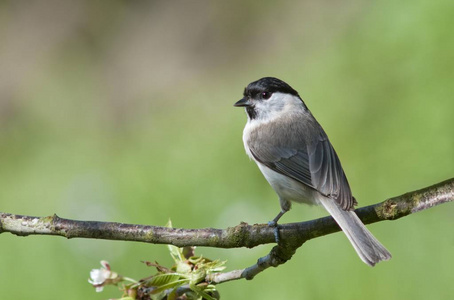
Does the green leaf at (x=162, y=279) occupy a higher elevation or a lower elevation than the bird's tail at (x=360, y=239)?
higher

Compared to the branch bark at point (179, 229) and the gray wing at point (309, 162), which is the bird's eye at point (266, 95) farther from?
the branch bark at point (179, 229)

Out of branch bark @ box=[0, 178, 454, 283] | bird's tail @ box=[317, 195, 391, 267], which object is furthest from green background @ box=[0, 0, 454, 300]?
branch bark @ box=[0, 178, 454, 283]

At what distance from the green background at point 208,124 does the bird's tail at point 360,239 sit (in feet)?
2.85

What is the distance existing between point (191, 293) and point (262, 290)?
5.36 feet

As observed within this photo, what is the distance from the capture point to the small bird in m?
2.16

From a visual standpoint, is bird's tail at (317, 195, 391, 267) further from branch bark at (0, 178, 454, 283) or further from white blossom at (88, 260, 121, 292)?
white blossom at (88, 260, 121, 292)

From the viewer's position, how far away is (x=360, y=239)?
2.13 meters

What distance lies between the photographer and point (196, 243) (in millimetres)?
1880

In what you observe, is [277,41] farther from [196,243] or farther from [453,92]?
[196,243]

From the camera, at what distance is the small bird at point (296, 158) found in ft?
7.09

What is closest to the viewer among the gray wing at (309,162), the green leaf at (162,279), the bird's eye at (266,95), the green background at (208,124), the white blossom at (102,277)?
the green leaf at (162,279)

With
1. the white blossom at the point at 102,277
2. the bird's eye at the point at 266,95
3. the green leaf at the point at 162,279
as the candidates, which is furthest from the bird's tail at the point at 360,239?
the bird's eye at the point at 266,95

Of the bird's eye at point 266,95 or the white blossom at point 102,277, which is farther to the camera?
the bird's eye at point 266,95

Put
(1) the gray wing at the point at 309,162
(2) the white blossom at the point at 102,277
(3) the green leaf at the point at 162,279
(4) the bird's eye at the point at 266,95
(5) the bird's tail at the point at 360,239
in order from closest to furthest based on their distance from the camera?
1. (3) the green leaf at the point at 162,279
2. (2) the white blossom at the point at 102,277
3. (5) the bird's tail at the point at 360,239
4. (1) the gray wing at the point at 309,162
5. (4) the bird's eye at the point at 266,95
